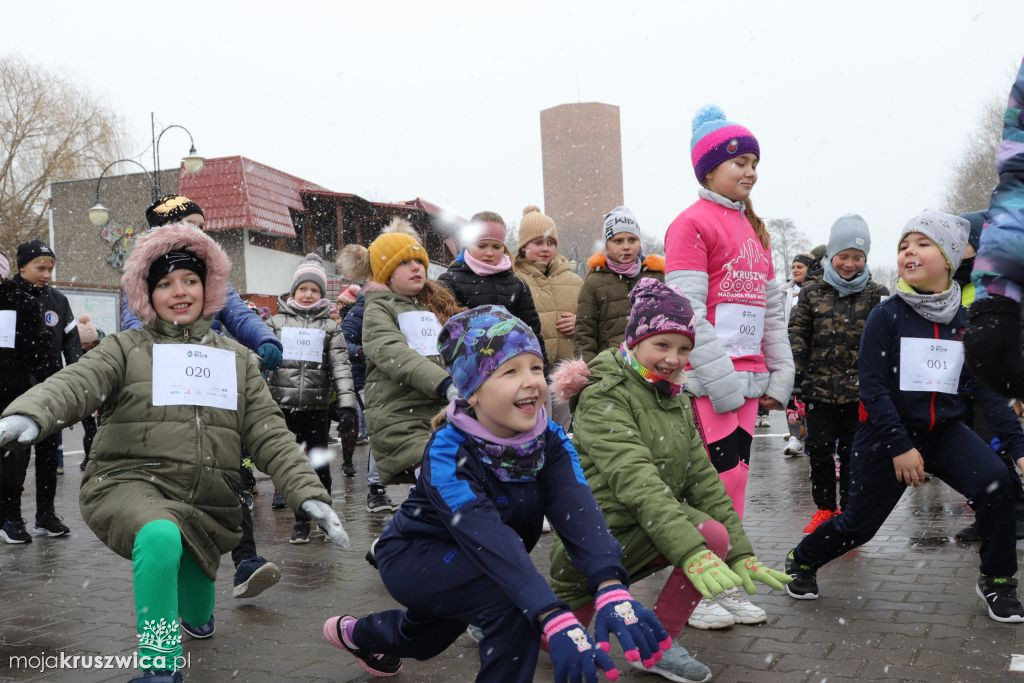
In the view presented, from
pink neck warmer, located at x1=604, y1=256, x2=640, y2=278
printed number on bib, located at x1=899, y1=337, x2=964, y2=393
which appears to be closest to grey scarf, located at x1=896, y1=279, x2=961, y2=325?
printed number on bib, located at x1=899, y1=337, x2=964, y2=393

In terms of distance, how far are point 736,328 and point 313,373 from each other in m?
4.07

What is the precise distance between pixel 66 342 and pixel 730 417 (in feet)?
18.0

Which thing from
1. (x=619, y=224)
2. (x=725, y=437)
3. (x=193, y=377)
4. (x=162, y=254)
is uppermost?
(x=619, y=224)

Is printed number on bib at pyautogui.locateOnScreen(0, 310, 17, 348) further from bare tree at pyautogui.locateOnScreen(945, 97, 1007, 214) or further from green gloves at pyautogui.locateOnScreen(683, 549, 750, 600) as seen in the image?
bare tree at pyautogui.locateOnScreen(945, 97, 1007, 214)

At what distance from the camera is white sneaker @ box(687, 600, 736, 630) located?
4.36 metres

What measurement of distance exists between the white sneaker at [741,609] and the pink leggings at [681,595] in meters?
0.65

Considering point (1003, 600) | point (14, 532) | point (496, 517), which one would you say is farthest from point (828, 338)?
point (14, 532)

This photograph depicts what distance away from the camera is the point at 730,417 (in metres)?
4.62

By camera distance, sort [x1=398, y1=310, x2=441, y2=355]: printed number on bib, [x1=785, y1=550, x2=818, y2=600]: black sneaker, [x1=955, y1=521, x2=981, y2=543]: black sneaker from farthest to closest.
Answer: [x1=955, y1=521, x2=981, y2=543]: black sneaker
[x1=398, y1=310, x2=441, y2=355]: printed number on bib
[x1=785, y1=550, x2=818, y2=600]: black sneaker

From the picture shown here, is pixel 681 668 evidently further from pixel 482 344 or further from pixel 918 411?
pixel 918 411

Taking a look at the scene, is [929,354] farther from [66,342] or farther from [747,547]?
[66,342]

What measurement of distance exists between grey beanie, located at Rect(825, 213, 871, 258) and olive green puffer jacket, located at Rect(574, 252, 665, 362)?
3.74ft

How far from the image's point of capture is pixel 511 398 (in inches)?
124

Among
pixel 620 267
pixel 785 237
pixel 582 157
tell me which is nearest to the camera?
pixel 620 267
